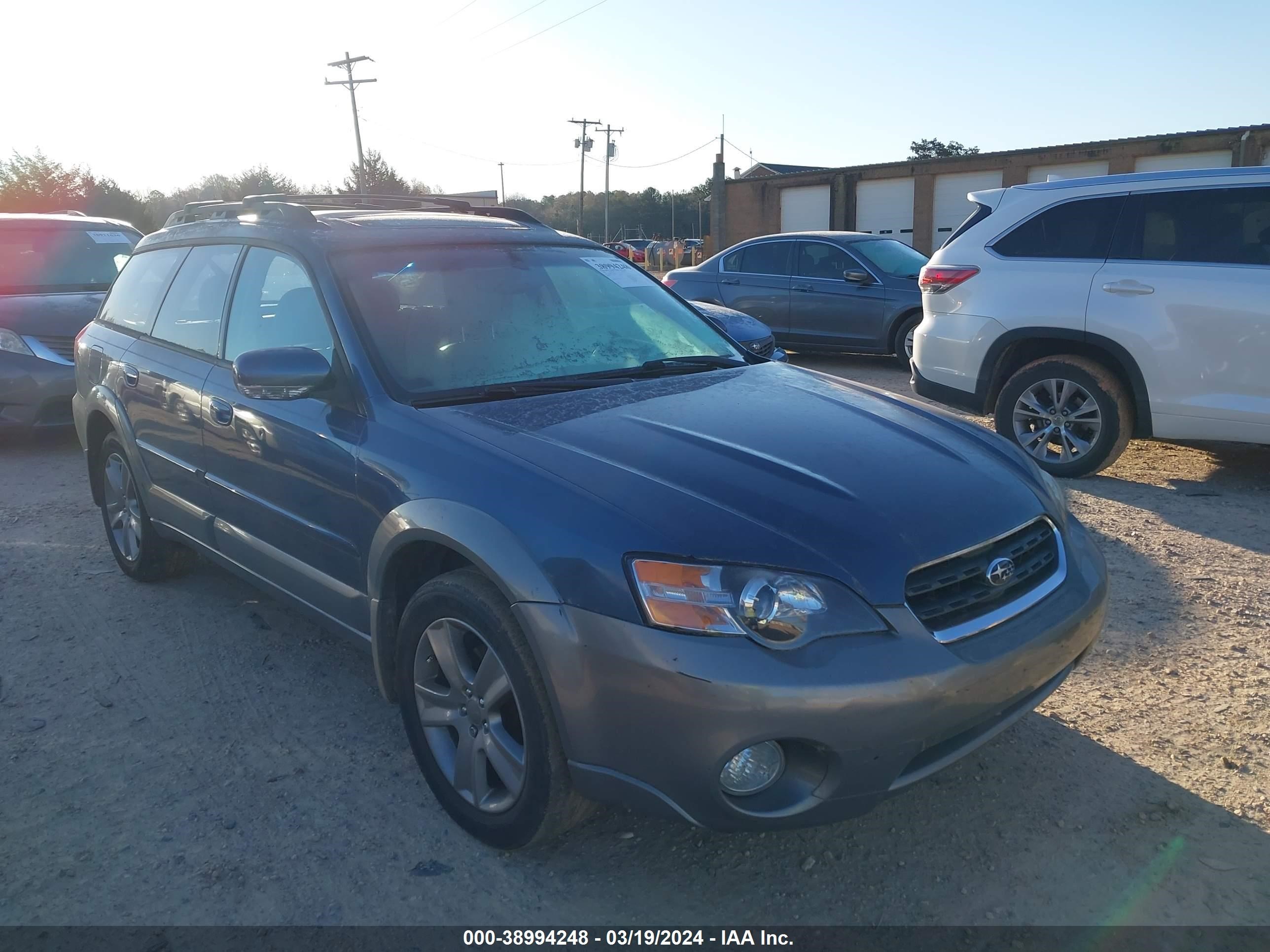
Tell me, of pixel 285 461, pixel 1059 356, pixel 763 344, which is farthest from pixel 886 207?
pixel 285 461

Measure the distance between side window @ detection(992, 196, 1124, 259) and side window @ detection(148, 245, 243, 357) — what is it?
15.3 ft

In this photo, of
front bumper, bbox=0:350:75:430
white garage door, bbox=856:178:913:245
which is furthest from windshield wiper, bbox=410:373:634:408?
white garage door, bbox=856:178:913:245

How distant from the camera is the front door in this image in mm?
3020

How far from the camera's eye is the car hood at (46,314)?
7.52 metres

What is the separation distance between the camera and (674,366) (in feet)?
11.5

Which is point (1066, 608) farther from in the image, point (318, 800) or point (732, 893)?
point (318, 800)

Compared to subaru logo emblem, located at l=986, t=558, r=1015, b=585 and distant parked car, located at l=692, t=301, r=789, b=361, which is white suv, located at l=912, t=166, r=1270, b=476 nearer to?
distant parked car, located at l=692, t=301, r=789, b=361

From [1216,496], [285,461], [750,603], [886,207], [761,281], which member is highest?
[886,207]

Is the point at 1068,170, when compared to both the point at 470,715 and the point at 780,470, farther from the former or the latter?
the point at 470,715

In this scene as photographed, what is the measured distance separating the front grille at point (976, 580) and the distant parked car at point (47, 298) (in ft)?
21.7

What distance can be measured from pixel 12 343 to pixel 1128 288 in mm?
7820

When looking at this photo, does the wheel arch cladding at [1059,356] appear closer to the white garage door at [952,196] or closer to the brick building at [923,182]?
the brick building at [923,182]

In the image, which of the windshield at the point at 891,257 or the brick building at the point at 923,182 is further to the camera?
the brick building at the point at 923,182

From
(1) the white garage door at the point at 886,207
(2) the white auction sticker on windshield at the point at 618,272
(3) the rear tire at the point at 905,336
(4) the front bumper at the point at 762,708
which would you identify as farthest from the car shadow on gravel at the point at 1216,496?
(1) the white garage door at the point at 886,207
